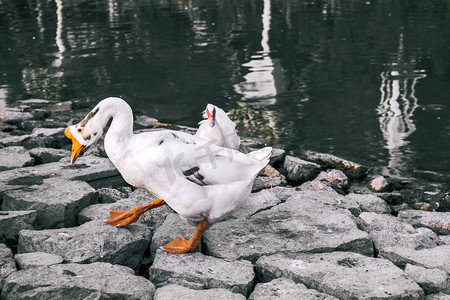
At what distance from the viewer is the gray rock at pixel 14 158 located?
4.65 m

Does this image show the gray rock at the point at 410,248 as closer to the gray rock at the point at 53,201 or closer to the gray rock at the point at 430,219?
the gray rock at the point at 430,219

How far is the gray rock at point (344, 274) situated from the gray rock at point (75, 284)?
72cm

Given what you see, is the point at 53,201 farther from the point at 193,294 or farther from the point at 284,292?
the point at 284,292

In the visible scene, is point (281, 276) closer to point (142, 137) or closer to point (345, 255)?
point (345, 255)

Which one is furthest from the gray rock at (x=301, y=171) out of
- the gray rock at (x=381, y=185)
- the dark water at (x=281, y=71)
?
the dark water at (x=281, y=71)

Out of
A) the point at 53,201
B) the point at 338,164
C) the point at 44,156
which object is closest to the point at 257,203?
the point at 53,201

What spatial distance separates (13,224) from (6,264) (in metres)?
0.52

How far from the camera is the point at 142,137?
3225 mm

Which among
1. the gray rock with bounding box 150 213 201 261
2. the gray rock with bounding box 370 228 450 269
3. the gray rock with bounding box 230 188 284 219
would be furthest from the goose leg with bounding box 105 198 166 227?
the gray rock with bounding box 370 228 450 269

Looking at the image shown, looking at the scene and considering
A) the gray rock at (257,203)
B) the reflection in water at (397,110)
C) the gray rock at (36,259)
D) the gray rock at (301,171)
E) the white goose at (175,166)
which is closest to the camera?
the gray rock at (36,259)

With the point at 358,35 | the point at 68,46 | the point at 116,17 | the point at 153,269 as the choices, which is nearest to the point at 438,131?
the point at 153,269

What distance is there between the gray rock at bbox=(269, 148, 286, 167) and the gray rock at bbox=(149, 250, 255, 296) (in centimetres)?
217

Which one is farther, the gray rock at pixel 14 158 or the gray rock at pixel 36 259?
the gray rock at pixel 14 158

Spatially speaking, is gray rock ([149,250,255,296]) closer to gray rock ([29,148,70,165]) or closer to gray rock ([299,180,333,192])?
gray rock ([299,180,333,192])
